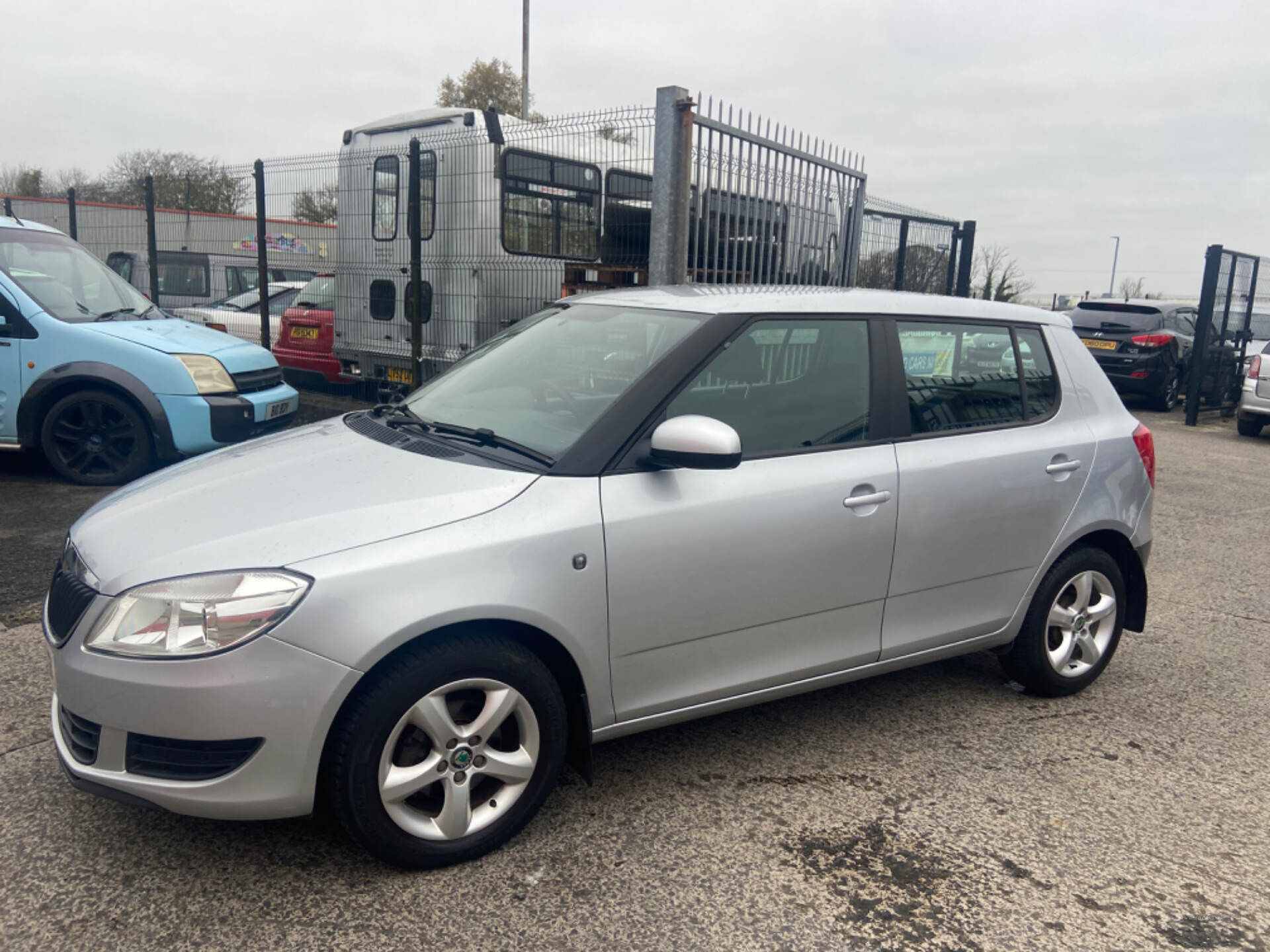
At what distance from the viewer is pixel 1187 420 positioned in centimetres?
1411

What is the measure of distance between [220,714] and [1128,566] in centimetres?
355

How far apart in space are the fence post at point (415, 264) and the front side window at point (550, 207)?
0.79 m

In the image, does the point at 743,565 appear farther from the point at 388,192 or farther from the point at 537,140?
the point at 388,192

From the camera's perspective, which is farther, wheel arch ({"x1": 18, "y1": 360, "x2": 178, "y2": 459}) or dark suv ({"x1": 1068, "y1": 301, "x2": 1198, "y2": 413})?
dark suv ({"x1": 1068, "y1": 301, "x2": 1198, "y2": 413})

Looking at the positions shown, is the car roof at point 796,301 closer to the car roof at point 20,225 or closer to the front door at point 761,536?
the front door at point 761,536

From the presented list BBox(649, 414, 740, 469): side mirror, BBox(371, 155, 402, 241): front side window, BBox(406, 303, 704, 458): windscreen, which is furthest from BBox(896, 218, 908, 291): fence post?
BBox(649, 414, 740, 469): side mirror

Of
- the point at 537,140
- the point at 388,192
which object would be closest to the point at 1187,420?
the point at 537,140

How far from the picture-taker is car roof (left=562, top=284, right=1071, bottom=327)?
322cm

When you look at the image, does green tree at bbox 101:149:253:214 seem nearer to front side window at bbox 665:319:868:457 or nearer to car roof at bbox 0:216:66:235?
car roof at bbox 0:216:66:235

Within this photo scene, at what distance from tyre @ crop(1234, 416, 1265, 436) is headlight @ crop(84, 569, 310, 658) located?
13.9 meters

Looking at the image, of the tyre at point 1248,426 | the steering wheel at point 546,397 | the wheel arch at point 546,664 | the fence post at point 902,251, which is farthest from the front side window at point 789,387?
the tyre at point 1248,426

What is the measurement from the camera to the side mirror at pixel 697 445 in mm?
2656

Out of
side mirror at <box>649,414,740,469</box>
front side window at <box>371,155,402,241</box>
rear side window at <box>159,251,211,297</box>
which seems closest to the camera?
side mirror at <box>649,414,740,469</box>

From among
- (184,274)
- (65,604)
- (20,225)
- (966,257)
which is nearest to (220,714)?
(65,604)
